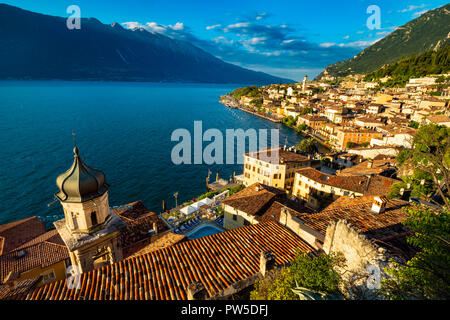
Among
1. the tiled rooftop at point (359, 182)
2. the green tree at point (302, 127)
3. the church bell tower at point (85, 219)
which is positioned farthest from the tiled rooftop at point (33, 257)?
the green tree at point (302, 127)

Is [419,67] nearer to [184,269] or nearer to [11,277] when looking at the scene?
[184,269]

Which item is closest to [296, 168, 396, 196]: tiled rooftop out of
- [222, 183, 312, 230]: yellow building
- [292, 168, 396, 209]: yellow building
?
[292, 168, 396, 209]: yellow building

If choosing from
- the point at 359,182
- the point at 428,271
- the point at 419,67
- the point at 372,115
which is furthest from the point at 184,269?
the point at 419,67

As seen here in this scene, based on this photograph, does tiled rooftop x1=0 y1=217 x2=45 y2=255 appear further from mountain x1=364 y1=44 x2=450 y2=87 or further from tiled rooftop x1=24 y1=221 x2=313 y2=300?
mountain x1=364 y1=44 x2=450 y2=87

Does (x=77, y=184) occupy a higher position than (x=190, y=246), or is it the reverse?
(x=77, y=184)
